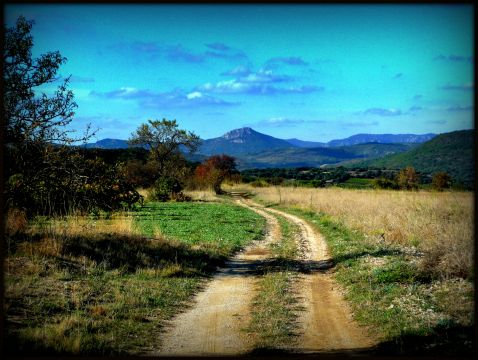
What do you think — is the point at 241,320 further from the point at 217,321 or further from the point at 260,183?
the point at 260,183

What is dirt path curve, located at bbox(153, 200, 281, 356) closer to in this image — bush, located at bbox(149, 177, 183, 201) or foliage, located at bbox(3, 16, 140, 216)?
foliage, located at bbox(3, 16, 140, 216)

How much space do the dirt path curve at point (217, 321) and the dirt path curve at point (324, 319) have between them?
108 centimetres

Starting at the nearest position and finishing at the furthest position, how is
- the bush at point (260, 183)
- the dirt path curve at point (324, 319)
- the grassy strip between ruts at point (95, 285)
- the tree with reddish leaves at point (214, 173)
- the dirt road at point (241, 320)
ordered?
the grassy strip between ruts at point (95, 285)
the dirt road at point (241, 320)
the dirt path curve at point (324, 319)
the tree with reddish leaves at point (214, 173)
the bush at point (260, 183)

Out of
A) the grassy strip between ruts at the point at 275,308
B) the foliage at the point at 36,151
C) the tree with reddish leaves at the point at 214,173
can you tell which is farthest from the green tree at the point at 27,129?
the tree with reddish leaves at the point at 214,173

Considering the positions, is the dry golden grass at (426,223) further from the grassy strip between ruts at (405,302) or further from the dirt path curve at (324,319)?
the dirt path curve at (324,319)

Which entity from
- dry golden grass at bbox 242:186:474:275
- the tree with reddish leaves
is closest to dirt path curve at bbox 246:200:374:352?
dry golden grass at bbox 242:186:474:275

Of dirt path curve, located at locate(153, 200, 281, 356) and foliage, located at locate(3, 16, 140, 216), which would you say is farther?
foliage, located at locate(3, 16, 140, 216)

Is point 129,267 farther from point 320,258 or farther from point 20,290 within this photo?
point 320,258

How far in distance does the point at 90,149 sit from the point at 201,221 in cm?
1080

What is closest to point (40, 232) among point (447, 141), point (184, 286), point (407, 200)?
point (184, 286)

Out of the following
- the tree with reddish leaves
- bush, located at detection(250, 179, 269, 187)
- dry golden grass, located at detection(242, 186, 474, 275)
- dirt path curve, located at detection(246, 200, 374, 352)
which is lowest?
dirt path curve, located at detection(246, 200, 374, 352)

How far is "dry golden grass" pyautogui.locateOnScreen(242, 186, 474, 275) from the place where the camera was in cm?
910

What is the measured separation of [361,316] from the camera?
7.89 metres

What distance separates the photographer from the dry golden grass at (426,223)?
910cm
